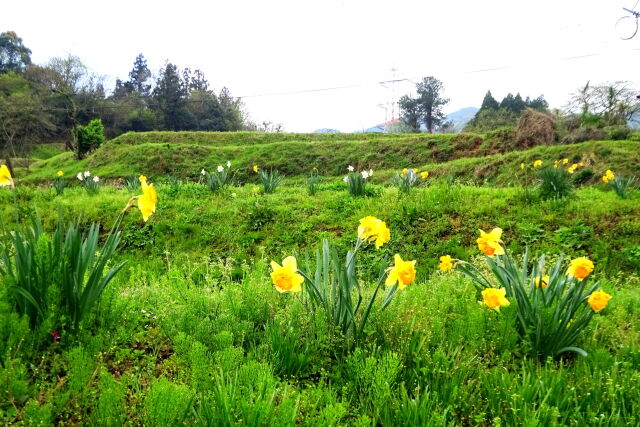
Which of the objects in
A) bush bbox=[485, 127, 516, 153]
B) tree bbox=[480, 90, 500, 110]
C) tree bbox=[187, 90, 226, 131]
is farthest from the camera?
tree bbox=[480, 90, 500, 110]

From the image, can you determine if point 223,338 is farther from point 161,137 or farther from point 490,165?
point 161,137

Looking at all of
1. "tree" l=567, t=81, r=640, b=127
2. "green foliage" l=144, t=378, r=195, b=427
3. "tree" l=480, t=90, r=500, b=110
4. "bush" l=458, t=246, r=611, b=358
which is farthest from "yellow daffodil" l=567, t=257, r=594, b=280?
"tree" l=480, t=90, r=500, b=110

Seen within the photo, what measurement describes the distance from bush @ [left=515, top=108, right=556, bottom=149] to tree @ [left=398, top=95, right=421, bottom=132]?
35.9 meters

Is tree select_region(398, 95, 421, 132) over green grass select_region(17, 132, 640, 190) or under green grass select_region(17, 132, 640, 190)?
over

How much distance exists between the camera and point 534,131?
16.2 meters

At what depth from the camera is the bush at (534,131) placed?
1620 cm

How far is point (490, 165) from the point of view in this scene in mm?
14047

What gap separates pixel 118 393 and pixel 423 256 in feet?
14.4

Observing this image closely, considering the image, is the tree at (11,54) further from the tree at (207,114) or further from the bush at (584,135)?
the bush at (584,135)

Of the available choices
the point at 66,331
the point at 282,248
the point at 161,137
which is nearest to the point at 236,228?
the point at 282,248

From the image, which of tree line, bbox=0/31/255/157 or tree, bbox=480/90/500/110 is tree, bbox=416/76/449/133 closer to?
tree, bbox=480/90/500/110

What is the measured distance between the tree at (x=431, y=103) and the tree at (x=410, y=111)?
2.08 ft

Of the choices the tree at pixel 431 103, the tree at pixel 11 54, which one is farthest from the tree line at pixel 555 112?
the tree at pixel 11 54

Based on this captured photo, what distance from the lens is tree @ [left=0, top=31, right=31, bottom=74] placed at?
44000 mm
